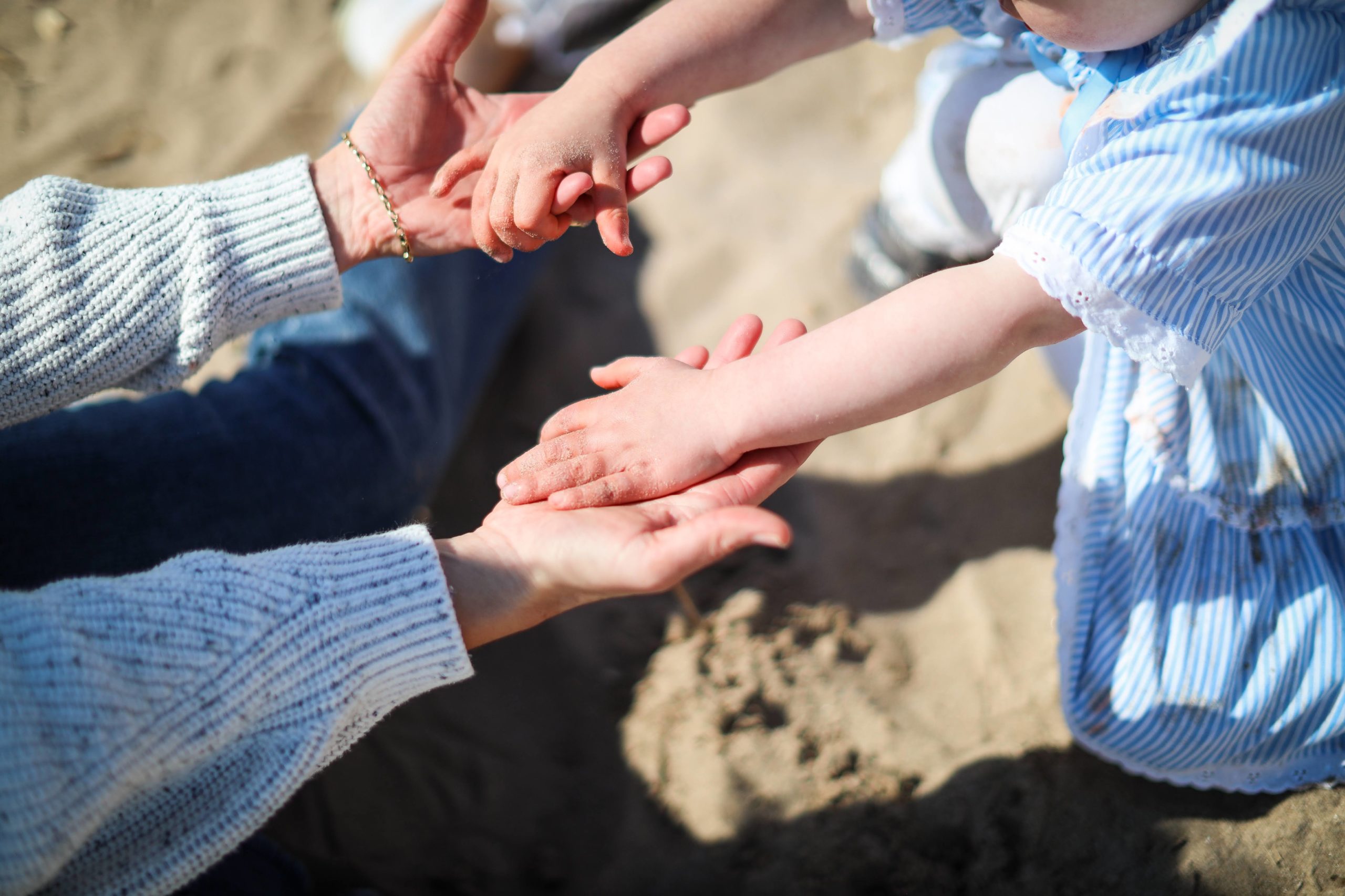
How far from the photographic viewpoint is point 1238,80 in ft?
3.22

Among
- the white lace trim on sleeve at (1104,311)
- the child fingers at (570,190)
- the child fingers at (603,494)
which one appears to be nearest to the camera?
the white lace trim on sleeve at (1104,311)

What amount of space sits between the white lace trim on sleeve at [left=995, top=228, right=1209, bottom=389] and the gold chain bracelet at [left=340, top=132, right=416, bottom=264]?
93cm

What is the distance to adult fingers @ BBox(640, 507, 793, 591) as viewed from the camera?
934 millimetres

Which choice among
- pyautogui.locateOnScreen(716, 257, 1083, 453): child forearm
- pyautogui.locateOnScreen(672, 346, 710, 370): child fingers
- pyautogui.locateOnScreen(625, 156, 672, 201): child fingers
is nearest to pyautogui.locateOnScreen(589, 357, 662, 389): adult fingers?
pyautogui.locateOnScreen(672, 346, 710, 370): child fingers

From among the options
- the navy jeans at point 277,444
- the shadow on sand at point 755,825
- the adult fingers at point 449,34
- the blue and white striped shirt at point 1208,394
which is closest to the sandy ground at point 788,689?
the shadow on sand at point 755,825

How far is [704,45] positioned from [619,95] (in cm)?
18

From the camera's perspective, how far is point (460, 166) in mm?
1346

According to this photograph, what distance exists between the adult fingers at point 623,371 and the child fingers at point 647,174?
27cm

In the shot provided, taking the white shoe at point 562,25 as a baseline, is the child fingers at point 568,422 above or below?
below

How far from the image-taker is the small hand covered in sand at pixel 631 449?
3.81ft

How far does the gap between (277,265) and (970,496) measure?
1.36m

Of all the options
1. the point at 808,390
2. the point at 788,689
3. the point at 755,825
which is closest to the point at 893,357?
the point at 808,390

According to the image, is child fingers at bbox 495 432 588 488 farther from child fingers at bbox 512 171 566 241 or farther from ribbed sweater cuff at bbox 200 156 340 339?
ribbed sweater cuff at bbox 200 156 340 339

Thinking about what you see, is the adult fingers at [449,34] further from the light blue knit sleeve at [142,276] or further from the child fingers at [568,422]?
the child fingers at [568,422]
